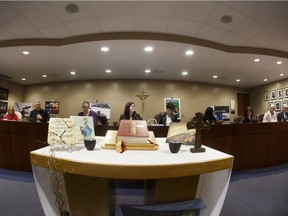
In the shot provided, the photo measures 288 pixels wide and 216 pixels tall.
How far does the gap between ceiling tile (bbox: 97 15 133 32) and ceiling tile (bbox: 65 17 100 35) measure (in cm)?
11

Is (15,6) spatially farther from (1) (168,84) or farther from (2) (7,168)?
(1) (168,84)

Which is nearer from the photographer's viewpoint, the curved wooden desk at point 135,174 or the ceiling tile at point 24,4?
the curved wooden desk at point 135,174

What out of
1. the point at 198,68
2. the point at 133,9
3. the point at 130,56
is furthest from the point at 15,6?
the point at 198,68

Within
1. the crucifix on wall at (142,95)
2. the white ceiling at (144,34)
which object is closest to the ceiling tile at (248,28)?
the white ceiling at (144,34)

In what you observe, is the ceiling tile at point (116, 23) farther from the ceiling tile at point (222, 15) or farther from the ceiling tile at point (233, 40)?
the ceiling tile at point (233, 40)

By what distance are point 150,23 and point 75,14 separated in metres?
1.35

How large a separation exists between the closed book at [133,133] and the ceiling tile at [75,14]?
245 cm

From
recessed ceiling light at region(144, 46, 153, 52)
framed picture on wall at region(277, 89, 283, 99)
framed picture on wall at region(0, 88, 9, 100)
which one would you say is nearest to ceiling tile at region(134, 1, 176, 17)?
recessed ceiling light at region(144, 46, 153, 52)

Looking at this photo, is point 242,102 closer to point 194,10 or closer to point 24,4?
point 194,10

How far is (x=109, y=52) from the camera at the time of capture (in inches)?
164

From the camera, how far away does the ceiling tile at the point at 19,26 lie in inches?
119

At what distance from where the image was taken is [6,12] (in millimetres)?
2807

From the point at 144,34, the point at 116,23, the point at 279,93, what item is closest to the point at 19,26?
the point at 116,23

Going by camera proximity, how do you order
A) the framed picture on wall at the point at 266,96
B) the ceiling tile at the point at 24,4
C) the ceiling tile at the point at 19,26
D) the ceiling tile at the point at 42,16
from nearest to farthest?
the ceiling tile at the point at 24,4 < the ceiling tile at the point at 42,16 < the ceiling tile at the point at 19,26 < the framed picture on wall at the point at 266,96
